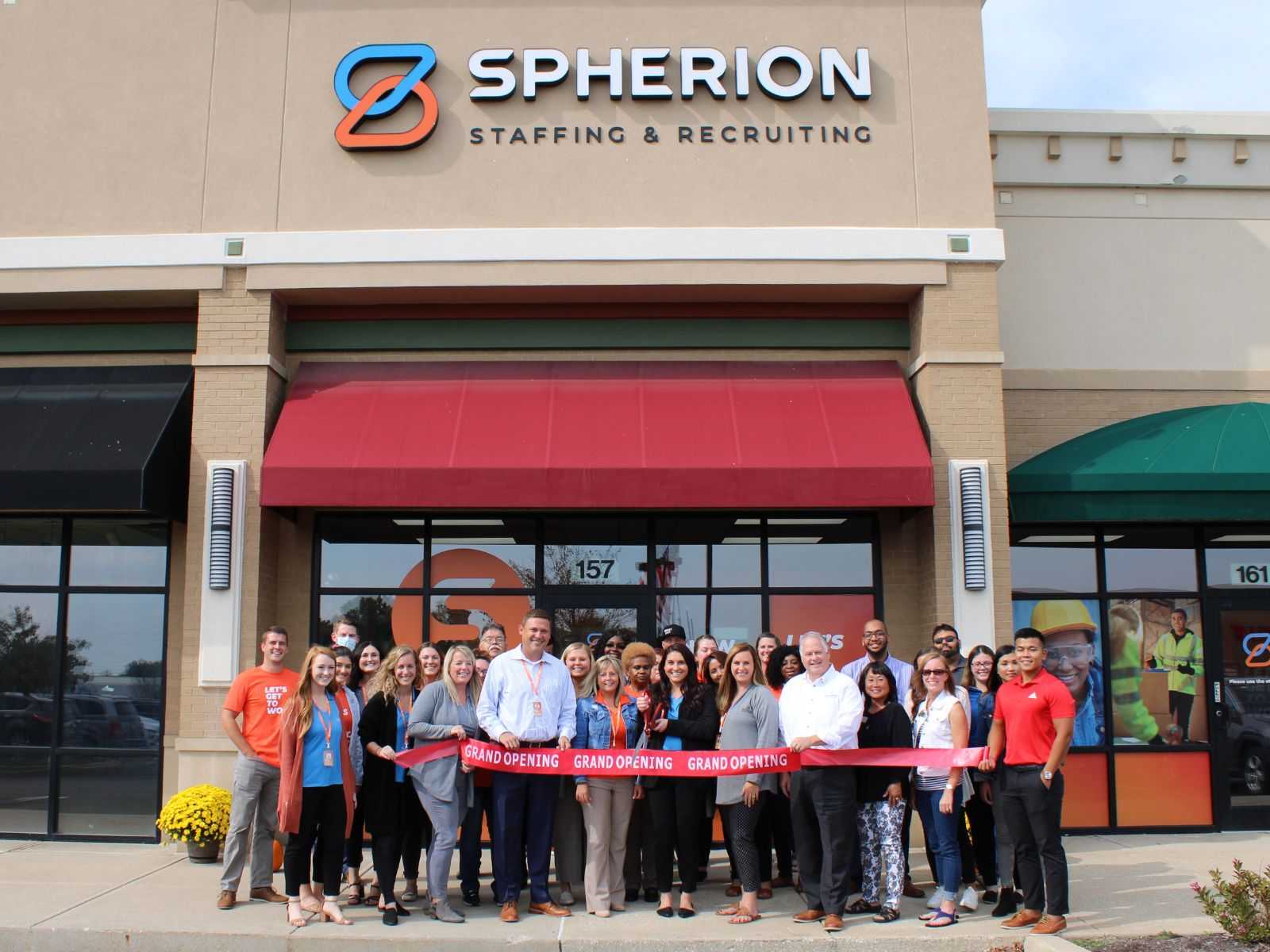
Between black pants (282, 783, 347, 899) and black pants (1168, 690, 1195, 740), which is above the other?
black pants (1168, 690, 1195, 740)

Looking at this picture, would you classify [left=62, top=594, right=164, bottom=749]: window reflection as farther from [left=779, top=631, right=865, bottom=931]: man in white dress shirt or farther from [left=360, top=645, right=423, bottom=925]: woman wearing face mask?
[left=779, top=631, right=865, bottom=931]: man in white dress shirt

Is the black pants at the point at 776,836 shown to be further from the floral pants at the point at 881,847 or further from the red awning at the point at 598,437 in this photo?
the red awning at the point at 598,437

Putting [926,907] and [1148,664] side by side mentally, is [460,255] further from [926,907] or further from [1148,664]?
[1148,664]

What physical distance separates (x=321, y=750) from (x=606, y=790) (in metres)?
2.00

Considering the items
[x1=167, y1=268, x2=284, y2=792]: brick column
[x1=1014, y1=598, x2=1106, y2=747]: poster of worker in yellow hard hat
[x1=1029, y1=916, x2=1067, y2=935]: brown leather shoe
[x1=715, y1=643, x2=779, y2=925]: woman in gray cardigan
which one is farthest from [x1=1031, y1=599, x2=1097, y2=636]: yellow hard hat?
[x1=167, y1=268, x2=284, y2=792]: brick column

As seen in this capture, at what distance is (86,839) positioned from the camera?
36.5ft

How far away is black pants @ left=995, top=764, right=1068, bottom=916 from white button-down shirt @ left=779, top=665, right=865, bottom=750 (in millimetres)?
1095

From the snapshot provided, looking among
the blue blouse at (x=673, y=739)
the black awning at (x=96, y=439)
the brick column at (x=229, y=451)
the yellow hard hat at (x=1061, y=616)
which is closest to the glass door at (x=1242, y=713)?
the yellow hard hat at (x=1061, y=616)

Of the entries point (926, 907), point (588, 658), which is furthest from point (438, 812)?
point (926, 907)

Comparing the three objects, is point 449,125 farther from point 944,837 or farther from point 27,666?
point 944,837

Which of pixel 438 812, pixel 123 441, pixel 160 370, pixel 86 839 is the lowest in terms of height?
pixel 86 839

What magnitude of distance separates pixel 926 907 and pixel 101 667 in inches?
331

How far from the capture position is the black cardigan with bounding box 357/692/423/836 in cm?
792

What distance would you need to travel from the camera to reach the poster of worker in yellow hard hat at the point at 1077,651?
11742 millimetres
